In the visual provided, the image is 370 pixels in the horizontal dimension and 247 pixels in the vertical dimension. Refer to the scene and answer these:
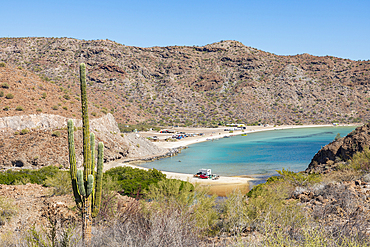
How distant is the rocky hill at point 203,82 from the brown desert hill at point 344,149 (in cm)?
8630

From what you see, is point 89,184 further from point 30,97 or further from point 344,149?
point 30,97

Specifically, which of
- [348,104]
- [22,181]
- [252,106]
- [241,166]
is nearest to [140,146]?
[241,166]

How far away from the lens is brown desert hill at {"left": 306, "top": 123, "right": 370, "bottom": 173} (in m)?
19.9

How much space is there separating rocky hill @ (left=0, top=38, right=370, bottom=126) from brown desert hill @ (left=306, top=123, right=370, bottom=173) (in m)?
86.3

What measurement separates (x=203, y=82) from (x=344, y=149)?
11400 cm

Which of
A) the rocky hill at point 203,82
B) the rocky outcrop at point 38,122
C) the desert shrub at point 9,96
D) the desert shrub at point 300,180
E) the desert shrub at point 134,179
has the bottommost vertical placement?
the desert shrub at point 134,179

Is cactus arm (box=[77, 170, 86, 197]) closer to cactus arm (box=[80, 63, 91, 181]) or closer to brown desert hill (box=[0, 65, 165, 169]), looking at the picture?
cactus arm (box=[80, 63, 91, 181])

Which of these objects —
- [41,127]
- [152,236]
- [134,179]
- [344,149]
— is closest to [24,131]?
[41,127]

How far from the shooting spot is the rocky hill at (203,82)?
367ft

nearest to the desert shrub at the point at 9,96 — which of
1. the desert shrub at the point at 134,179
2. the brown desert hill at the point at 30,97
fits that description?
the brown desert hill at the point at 30,97

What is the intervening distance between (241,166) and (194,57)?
117 m

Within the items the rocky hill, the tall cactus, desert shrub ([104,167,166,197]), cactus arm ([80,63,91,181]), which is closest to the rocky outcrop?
desert shrub ([104,167,166,197])

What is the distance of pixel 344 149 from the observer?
2080 centimetres

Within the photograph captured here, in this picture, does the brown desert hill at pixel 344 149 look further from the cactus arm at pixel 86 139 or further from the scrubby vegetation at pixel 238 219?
the cactus arm at pixel 86 139
